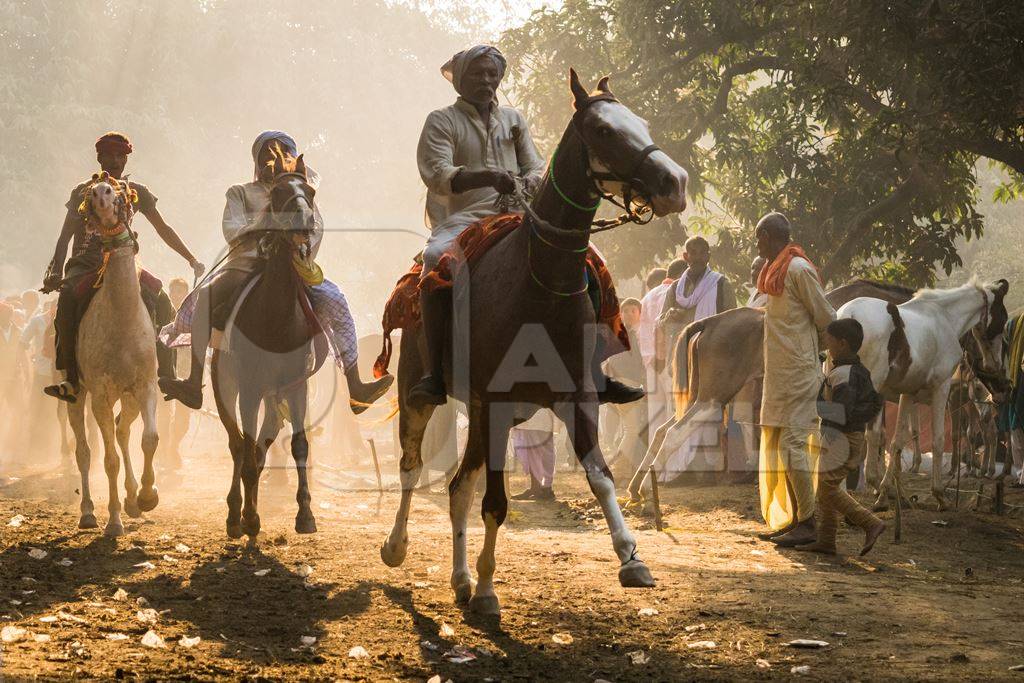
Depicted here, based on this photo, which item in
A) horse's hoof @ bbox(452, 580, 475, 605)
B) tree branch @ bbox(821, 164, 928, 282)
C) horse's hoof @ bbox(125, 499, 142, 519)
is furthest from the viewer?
tree branch @ bbox(821, 164, 928, 282)

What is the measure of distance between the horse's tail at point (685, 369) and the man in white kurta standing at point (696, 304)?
1.36 meters

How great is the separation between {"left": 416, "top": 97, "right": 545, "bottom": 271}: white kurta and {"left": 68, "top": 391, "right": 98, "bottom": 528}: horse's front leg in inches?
172

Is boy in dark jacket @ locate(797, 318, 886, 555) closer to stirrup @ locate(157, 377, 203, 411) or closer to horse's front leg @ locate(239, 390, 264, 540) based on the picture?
horse's front leg @ locate(239, 390, 264, 540)

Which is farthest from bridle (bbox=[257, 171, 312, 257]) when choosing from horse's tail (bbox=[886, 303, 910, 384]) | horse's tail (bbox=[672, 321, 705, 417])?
horse's tail (bbox=[886, 303, 910, 384])

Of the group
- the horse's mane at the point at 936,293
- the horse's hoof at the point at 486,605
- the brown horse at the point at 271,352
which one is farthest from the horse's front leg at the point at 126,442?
the horse's mane at the point at 936,293

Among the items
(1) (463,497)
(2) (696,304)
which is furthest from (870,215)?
(1) (463,497)

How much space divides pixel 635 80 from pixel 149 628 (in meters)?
15.8

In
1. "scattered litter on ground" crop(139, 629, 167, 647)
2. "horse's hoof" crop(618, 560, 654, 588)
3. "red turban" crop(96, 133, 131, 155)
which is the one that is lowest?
"scattered litter on ground" crop(139, 629, 167, 647)

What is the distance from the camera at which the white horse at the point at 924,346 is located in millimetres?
13102

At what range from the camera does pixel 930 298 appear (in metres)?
14.1

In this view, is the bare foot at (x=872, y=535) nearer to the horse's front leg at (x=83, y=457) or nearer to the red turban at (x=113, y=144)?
the horse's front leg at (x=83, y=457)

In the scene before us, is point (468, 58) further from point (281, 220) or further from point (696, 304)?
point (696, 304)

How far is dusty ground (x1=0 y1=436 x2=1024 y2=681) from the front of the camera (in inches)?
243

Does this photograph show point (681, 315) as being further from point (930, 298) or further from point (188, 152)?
point (188, 152)
